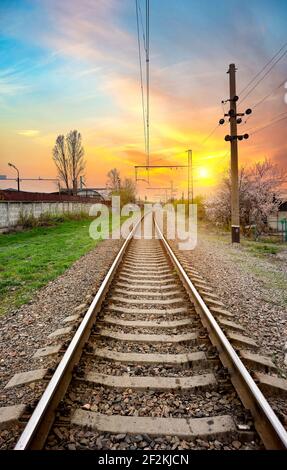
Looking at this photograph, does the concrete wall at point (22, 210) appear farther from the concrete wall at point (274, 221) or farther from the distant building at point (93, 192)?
the distant building at point (93, 192)

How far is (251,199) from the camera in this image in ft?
70.0

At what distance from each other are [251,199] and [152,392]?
20437 mm

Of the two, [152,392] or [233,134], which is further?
[233,134]

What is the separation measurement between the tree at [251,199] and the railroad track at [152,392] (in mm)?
17999

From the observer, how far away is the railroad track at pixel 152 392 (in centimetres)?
230

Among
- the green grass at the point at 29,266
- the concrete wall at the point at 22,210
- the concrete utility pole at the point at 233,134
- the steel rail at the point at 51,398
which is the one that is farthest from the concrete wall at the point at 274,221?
the steel rail at the point at 51,398

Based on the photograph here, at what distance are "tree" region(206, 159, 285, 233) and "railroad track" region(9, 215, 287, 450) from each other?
1800 cm

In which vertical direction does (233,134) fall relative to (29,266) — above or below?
above

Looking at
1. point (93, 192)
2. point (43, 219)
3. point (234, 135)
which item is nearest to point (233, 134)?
point (234, 135)

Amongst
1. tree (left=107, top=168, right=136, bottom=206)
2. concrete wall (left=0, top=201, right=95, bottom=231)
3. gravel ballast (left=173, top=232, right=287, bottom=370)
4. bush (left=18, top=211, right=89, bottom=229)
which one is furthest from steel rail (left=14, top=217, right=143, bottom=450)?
tree (left=107, top=168, right=136, bottom=206)

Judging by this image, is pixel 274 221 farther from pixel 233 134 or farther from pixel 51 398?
pixel 51 398

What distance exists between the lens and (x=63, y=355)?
332 cm

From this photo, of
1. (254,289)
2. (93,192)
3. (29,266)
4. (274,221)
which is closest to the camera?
(254,289)

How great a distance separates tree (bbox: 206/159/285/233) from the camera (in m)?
21.2
